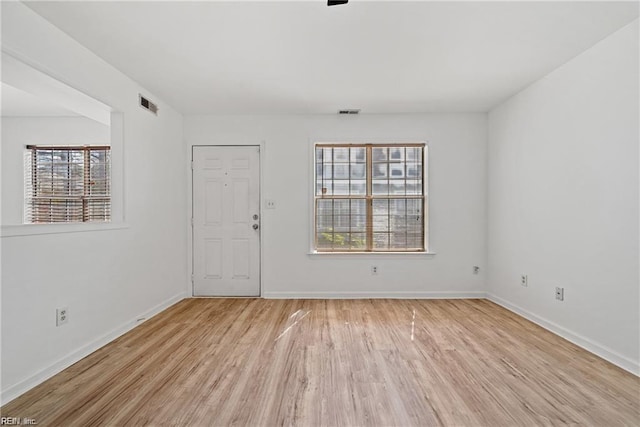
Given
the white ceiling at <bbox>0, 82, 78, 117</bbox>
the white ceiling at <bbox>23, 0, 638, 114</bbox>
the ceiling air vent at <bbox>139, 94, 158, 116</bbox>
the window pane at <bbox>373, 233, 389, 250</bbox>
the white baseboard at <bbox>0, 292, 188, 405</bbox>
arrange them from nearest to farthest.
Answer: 1. the white baseboard at <bbox>0, 292, 188, 405</bbox>
2. the white ceiling at <bbox>23, 0, 638, 114</bbox>
3. the ceiling air vent at <bbox>139, 94, 158, 116</bbox>
4. the white ceiling at <bbox>0, 82, 78, 117</bbox>
5. the window pane at <bbox>373, 233, 389, 250</bbox>

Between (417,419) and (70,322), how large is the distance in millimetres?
2618

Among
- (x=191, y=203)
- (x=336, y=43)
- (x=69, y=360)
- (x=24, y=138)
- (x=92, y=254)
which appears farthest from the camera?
(x=24, y=138)

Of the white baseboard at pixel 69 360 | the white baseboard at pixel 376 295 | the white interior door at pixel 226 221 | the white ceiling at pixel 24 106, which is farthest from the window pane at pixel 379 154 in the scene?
the white ceiling at pixel 24 106

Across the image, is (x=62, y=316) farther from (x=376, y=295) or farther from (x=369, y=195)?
(x=369, y=195)

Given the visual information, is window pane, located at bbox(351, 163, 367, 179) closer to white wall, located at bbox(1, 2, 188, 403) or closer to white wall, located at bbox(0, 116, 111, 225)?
white wall, located at bbox(1, 2, 188, 403)

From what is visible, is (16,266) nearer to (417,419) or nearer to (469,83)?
(417,419)

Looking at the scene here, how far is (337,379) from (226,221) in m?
2.97

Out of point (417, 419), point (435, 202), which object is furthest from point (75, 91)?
point (435, 202)

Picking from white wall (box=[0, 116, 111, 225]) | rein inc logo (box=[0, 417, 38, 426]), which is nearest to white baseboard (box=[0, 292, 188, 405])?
rein inc logo (box=[0, 417, 38, 426])

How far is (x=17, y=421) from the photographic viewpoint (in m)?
1.83

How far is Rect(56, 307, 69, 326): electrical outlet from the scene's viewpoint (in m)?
2.45

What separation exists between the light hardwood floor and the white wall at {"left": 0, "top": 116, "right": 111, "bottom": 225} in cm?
322

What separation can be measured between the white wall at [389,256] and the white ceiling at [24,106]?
9.22 ft

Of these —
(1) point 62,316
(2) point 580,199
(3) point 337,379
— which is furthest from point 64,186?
(2) point 580,199
